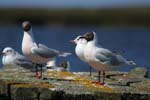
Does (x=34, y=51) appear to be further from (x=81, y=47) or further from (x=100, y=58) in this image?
(x=100, y=58)

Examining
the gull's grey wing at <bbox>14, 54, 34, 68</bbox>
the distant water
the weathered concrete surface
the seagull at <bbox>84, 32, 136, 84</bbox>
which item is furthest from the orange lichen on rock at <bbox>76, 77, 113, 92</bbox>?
the distant water

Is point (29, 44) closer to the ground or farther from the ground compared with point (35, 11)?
closer to the ground

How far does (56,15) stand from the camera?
58.1 meters

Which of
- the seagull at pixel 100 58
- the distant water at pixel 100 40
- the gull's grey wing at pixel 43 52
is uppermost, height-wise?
the distant water at pixel 100 40

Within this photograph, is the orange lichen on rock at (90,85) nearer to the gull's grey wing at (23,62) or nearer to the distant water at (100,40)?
the gull's grey wing at (23,62)

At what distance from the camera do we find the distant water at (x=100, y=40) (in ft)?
79.9

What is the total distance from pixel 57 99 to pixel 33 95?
299 millimetres

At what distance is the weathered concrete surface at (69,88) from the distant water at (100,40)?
5744 mm

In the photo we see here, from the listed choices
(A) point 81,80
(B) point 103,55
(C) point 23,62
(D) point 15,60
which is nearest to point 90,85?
(A) point 81,80

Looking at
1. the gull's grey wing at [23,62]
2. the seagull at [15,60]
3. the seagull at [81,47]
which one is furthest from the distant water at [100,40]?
the seagull at [81,47]

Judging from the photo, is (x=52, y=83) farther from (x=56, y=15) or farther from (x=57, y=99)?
(x=56, y=15)

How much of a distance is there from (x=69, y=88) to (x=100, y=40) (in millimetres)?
28919

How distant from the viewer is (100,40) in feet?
124

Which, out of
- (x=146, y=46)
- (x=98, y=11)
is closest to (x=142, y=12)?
(x=98, y=11)
